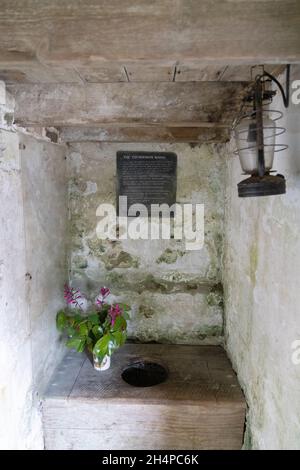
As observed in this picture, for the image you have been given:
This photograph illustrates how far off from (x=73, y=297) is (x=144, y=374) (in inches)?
26.4

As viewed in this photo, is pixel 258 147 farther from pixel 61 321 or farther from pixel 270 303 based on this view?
pixel 61 321

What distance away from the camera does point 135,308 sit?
2430 mm

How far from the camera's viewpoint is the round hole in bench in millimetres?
2021

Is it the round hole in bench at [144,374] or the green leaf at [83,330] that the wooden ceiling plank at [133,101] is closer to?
the green leaf at [83,330]

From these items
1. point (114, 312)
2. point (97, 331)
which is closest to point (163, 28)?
point (114, 312)

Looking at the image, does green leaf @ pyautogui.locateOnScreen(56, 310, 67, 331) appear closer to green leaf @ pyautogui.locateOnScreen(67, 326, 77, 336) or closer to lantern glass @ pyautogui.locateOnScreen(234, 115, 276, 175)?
green leaf @ pyautogui.locateOnScreen(67, 326, 77, 336)

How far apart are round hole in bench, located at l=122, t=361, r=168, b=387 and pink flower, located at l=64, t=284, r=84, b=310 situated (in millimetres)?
531

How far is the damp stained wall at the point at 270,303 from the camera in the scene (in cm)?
117

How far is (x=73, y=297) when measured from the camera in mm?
2170

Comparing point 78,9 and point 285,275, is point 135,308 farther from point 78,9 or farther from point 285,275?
point 78,9

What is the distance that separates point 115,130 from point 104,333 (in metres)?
1.26

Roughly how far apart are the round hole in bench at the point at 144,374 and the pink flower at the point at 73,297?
0.53 m

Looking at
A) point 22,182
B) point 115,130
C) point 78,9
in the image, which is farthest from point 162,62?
point 115,130

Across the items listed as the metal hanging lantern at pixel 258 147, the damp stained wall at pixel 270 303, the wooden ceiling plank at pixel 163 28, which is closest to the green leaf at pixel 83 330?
the damp stained wall at pixel 270 303
